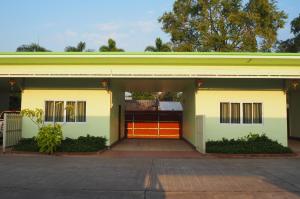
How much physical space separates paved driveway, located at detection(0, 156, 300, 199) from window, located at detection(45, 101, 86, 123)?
11.0 feet

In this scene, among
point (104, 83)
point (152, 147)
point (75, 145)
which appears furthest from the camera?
point (152, 147)

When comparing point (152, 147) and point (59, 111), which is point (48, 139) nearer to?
point (59, 111)

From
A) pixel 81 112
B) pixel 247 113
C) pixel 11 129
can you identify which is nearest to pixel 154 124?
pixel 81 112

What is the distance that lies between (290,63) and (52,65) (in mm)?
9790

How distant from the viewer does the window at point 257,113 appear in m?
16.5

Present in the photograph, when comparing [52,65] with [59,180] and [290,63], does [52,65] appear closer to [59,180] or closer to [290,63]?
[59,180]

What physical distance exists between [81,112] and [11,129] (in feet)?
9.82

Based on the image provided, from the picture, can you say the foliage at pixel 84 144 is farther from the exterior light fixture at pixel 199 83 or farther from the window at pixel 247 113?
the window at pixel 247 113

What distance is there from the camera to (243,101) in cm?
1656

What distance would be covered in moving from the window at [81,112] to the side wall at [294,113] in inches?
523

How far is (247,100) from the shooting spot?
1658cm

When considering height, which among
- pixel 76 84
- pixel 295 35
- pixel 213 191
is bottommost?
pixel 213 191

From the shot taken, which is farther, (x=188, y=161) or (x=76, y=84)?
(x=76, y=84)

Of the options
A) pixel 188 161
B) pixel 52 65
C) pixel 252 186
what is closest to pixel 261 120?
pixel 188 161
